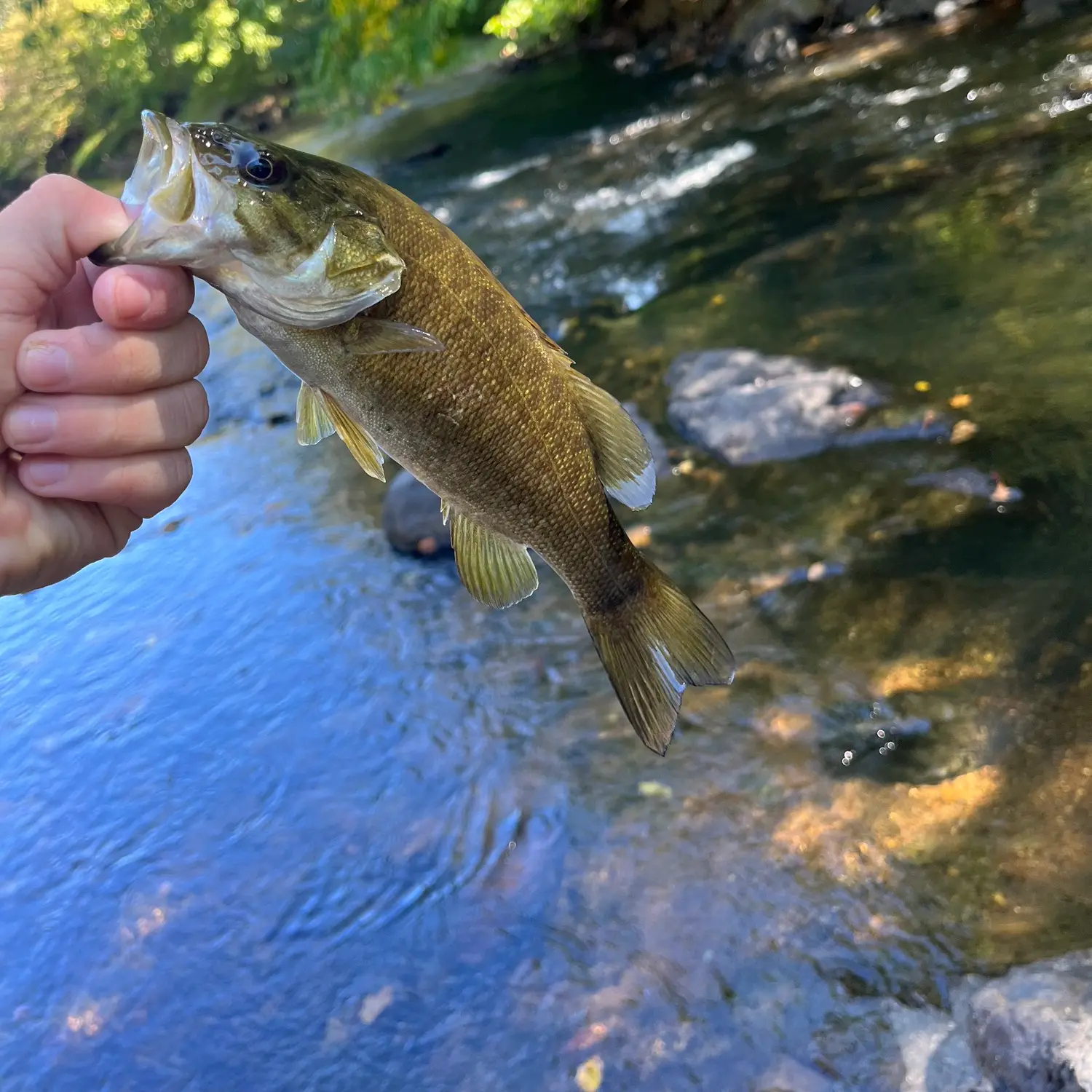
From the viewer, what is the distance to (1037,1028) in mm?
2877

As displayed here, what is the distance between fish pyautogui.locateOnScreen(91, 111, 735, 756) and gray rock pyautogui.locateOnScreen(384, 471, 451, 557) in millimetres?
4054

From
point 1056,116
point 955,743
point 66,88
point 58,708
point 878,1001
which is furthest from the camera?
point 66,88

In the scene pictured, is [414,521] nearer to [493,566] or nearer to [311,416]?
[493,566]

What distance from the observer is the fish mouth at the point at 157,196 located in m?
1.78

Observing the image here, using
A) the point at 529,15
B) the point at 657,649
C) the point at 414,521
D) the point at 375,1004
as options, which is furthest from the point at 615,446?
the point at 529,15

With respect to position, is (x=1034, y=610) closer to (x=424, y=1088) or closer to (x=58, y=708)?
(x=424, y=1088)

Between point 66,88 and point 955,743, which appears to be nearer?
point 955,743

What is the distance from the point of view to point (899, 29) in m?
15.0

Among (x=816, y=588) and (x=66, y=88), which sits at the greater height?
(x=66, y=88)

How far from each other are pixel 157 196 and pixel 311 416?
0.58 m

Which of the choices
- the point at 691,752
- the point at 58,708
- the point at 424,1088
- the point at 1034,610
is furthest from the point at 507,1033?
the point at 58,708

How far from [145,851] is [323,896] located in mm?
1185

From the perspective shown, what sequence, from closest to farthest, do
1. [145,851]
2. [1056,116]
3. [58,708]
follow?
[145,851]
[58,708]
[1056,116]

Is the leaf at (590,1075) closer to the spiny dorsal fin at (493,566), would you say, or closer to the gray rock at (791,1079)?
the gray rock at (791,1079)
